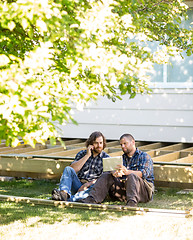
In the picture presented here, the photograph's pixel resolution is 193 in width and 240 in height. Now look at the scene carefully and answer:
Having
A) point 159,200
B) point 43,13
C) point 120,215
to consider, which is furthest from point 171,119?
point 43,13

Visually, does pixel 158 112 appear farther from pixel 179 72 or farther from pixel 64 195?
pixel 64 195

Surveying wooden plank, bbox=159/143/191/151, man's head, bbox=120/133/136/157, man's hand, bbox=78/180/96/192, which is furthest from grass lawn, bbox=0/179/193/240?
wooden plank, bbox=159/143/191/151

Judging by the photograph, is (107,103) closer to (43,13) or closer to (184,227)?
(184,227)

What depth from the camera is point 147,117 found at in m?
9.84

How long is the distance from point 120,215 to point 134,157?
3.59 feet

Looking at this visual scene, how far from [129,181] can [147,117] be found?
3.76m

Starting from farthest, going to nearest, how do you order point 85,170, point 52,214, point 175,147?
point 175,147 → point 85,170 → point 52,214

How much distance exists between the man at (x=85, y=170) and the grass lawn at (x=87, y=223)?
53 centimetres

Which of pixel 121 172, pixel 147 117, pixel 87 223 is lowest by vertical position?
pixel 87 223

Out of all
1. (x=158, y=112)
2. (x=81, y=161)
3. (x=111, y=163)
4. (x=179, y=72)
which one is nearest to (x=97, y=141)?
(x=81, y=161)

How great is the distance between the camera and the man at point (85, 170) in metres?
6.62

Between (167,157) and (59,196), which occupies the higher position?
(167,157)

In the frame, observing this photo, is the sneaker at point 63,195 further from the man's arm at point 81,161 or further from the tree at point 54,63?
the tree at point 54,63

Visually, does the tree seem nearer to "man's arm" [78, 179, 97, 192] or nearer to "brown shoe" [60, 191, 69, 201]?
"brown shoe" [60, 191, 69, 201]
